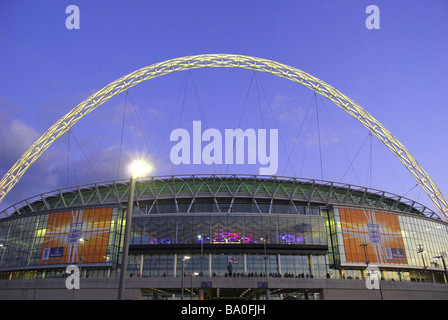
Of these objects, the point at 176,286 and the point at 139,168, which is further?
the point at 176,286

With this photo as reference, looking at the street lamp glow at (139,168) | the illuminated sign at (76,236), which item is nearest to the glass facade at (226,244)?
the illuminated sign at (76,236)

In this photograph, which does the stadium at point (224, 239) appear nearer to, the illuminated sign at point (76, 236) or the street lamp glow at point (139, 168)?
the illuminated sign at point (76, 236)

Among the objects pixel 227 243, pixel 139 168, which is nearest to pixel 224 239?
pixel 227 243

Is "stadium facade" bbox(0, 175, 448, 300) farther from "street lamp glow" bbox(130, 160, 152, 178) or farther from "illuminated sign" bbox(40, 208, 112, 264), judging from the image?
"street lamp glow" bbox(130, 160, 152, 178)

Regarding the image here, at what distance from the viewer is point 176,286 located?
50.2m

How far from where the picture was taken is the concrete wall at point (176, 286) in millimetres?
50469

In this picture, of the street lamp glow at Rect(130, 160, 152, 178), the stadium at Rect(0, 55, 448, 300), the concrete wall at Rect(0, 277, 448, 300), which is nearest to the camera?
the street lamp glow at Rect(130, 160, 152, 178)

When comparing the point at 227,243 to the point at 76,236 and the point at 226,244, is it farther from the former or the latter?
the point at 76,236

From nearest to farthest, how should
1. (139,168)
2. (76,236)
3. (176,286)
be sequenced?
1. (139,168)
2. (176,286)
3. (76,236)

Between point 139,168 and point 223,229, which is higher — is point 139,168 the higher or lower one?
the lower one

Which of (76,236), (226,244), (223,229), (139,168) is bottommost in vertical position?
(139,168)

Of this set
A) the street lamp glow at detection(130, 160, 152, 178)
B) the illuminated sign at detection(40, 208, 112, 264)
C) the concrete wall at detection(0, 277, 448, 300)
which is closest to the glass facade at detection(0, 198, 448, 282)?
the illuminated sign at detection(40, 208, 112, 264)

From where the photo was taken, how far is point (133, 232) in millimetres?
62031

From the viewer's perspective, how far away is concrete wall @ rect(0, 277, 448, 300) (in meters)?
50.5
